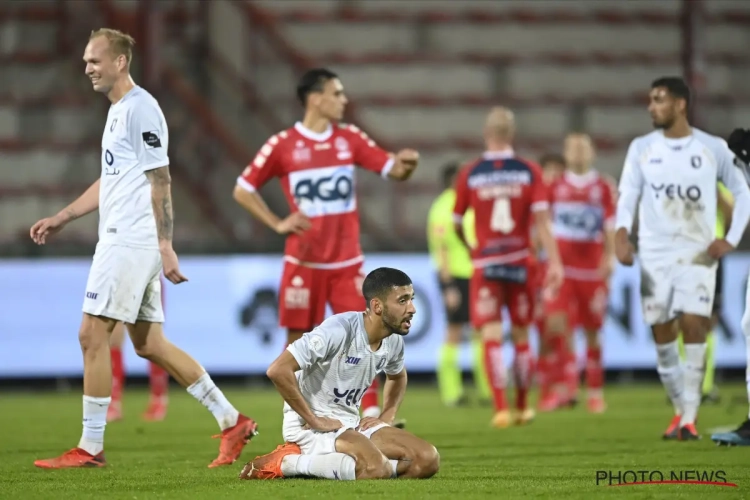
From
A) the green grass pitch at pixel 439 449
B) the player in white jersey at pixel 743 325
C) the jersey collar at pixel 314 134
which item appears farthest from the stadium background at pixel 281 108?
the player in white jersey at pixel 743 325

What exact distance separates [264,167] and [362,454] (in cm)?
319

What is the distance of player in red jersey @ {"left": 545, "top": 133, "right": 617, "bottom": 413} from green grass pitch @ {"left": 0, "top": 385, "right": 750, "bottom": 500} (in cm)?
92

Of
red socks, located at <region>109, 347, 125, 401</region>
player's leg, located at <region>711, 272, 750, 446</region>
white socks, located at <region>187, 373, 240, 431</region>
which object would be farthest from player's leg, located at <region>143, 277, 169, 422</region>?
player's leg, located at <region>711, 272, 750, 446</region>

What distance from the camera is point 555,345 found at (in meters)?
13.1

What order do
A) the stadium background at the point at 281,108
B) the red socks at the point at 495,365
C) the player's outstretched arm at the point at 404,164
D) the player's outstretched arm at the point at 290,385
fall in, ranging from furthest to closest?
the stadium background at the point at 281,108 → the red socks at the point at 495,365 → the player's outstretched arm at the point at 404,164 → the player's outstretched arm at the point at 290,385

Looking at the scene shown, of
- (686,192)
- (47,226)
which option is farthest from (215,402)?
(686,192)

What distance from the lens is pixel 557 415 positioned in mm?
11891

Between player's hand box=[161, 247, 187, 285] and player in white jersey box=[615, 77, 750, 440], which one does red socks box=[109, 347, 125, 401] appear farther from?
player in white jersey box=[615, 77, 750, 440]

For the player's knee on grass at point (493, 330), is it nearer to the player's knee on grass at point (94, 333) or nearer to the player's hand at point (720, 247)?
the player's hand at point (720, 247)

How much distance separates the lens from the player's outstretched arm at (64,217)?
7312 mm

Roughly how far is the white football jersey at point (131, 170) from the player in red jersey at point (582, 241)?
638 centimetres

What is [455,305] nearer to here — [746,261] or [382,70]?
[746,261]

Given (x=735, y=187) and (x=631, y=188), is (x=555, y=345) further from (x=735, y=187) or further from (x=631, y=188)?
(x=735, y=187)

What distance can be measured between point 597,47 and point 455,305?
350 inches
